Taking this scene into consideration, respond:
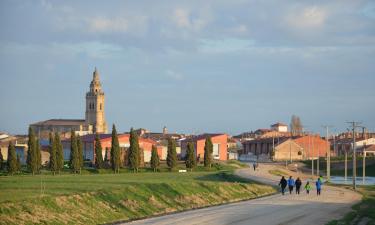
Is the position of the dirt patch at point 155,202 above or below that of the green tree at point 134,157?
below

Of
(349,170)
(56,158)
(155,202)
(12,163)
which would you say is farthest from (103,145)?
(155,202)

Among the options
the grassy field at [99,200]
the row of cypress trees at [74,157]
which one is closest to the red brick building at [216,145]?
the row of cypress trees at [74,157]

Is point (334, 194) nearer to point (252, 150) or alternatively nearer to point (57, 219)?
point (57, 219)

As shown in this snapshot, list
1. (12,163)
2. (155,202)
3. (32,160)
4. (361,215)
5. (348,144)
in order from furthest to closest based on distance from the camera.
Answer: (348,144), (32,160), (12,163), (155,202), (361,215)

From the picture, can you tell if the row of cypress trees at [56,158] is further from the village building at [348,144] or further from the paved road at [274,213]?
the village building at [348,144]

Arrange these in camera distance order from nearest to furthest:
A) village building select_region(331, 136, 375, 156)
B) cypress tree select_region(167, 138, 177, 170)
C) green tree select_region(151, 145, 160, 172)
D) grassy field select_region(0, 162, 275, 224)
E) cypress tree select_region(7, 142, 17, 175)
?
grassy field select_region(0, 162, 275, 224), cypress tree select_region(7, 142, 17, 175), green tree select_region(151, 145, 160, 172), cypress tree select_region(167, 138, 177, 170), village building select_region(331, 136, 375, 156)

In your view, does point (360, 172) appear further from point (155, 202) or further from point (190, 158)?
point (155, 202)

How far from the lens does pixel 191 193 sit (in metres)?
45.2

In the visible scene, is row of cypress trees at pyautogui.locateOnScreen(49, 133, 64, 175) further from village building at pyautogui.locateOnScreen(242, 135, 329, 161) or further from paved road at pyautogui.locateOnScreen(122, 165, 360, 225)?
A: village building at pyautogui.locateOnScreen(242, 135, 329, 161)

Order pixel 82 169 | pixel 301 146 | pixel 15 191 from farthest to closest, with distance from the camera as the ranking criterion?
pixel 301 146
pixel 82 169
pixel 15 191

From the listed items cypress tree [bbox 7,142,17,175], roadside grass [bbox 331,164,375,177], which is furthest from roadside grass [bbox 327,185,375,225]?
roadside grass [bbox 331,164,375,177]

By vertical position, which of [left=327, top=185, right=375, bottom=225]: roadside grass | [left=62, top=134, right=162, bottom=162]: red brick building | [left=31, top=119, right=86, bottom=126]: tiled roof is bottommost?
[left=327, top=185, right=375, bottom=225]: roadside grass

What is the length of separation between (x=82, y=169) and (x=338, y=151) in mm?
98770

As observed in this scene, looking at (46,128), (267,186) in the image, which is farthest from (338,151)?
(267,186)
